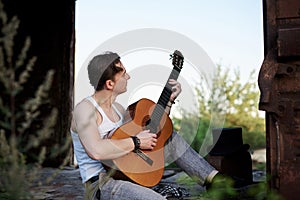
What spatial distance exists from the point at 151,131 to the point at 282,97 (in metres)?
0.90

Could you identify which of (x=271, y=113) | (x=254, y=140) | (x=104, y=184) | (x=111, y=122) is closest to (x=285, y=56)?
(x=271, y=113)

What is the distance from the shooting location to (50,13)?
7621mm

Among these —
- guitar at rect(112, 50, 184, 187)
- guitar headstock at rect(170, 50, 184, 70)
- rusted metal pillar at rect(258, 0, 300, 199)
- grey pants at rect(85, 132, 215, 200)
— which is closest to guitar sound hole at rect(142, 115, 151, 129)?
guitar at rect(112, 50, 184, 187)

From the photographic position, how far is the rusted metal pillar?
3488mm

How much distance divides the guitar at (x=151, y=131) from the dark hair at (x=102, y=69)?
26 centimetres

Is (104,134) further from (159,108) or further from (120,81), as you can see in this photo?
(159,108)

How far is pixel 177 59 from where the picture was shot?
3.66 m

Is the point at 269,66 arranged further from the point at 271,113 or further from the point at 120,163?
the point at 120,163

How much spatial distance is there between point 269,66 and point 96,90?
1147 millimetres

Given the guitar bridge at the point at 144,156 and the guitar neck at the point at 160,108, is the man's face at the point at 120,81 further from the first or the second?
the guitar bridge at the point at 144,156

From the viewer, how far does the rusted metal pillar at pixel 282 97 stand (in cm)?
349

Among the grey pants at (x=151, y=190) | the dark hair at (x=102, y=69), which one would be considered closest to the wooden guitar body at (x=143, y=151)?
the grey pants at (x=151, y=190)

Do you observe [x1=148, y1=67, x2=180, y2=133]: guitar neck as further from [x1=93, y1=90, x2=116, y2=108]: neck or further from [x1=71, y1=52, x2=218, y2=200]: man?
[x1=93, y1=90, x2=116, y2=108]: neck

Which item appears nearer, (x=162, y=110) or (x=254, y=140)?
(x=162, y=110)
